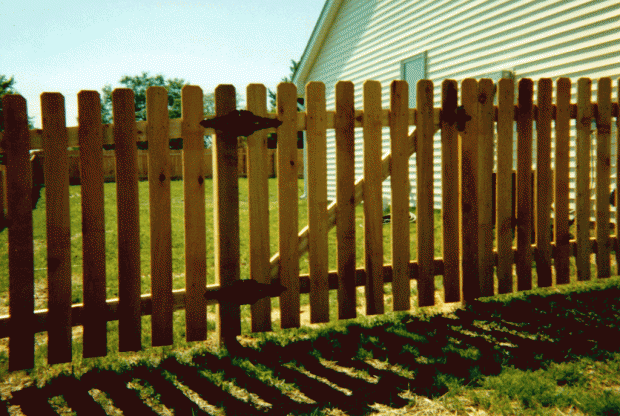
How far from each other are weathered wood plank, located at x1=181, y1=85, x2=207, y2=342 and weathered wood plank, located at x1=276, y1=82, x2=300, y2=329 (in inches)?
19.1

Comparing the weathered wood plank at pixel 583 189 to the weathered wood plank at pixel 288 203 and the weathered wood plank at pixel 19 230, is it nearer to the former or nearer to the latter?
the weathered wood plank at pixel 288 203

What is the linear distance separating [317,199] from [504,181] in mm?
1557

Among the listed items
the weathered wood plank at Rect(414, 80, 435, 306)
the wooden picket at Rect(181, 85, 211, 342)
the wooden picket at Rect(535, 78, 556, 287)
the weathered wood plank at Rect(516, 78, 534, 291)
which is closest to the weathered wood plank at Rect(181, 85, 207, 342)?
the wooden picket at Rect(181, 85, 211, 342)

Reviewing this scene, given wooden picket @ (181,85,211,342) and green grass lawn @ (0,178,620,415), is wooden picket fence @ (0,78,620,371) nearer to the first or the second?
wooden picket @ (181,85,211,342)

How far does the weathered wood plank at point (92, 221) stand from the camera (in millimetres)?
A: 2762

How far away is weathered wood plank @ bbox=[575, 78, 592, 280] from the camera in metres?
4.07

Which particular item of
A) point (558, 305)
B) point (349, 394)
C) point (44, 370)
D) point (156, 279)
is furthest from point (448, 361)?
point (44, 370)

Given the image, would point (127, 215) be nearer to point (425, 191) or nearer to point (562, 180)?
point (425, 191)

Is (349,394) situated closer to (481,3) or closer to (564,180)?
(564,180)

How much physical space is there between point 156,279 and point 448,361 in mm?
1773

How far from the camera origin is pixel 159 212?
116 inches

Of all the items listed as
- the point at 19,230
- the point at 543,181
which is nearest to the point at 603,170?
the point at 543,181

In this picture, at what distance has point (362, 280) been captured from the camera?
3.46 m

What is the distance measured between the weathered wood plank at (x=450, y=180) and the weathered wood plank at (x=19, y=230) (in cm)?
263
